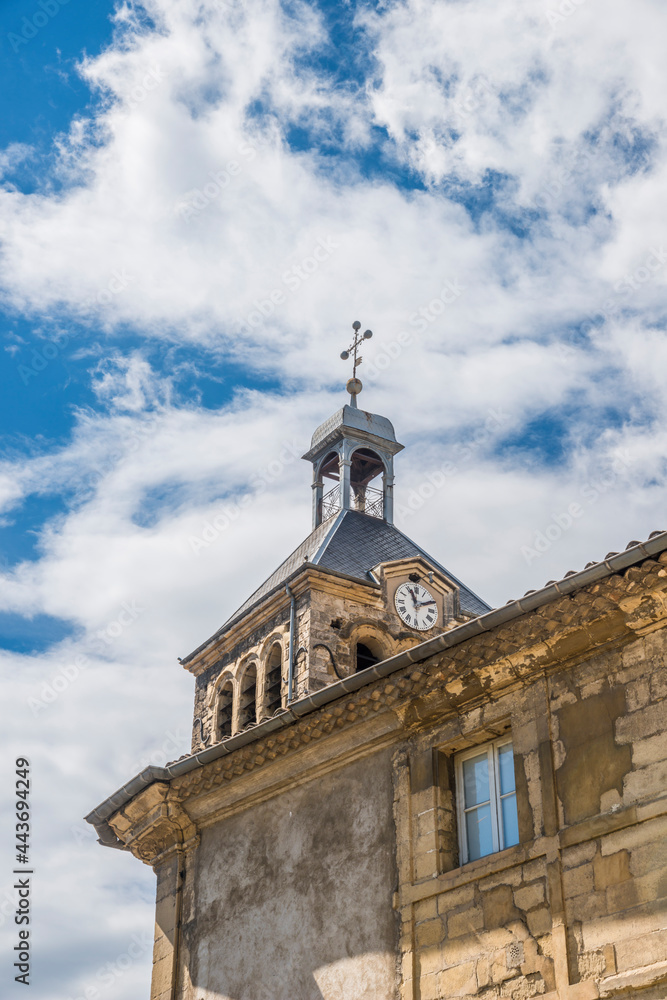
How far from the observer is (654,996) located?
7957 millimetres

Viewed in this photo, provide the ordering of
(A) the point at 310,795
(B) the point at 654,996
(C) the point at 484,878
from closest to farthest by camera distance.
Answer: (B) the point at 654,996
(C) the point at 484,878
(A) the point at 310,795

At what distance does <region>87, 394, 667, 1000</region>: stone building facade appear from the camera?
8.60 m

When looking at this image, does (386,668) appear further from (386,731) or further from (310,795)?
(310,795)

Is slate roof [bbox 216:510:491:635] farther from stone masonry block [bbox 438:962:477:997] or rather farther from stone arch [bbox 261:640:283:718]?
stone masonry block [bbox 438:962:477:997]

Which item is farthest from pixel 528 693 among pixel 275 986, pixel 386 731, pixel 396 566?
pixel 396 566

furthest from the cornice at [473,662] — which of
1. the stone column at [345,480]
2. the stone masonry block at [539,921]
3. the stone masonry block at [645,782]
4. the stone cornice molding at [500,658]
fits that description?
the stone column at [345,480]

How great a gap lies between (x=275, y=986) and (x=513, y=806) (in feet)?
8.80

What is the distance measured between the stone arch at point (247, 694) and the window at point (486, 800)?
63.0 ft

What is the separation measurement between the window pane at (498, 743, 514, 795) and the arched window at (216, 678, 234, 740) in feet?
67.1

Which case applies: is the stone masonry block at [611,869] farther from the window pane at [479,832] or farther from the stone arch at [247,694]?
the stone arch at [247,694]

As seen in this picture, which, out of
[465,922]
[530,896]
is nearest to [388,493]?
[465,922]

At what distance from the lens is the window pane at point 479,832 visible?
967 cm

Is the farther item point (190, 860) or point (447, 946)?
point (190, 860)

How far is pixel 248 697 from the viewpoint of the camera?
29.4 meters
